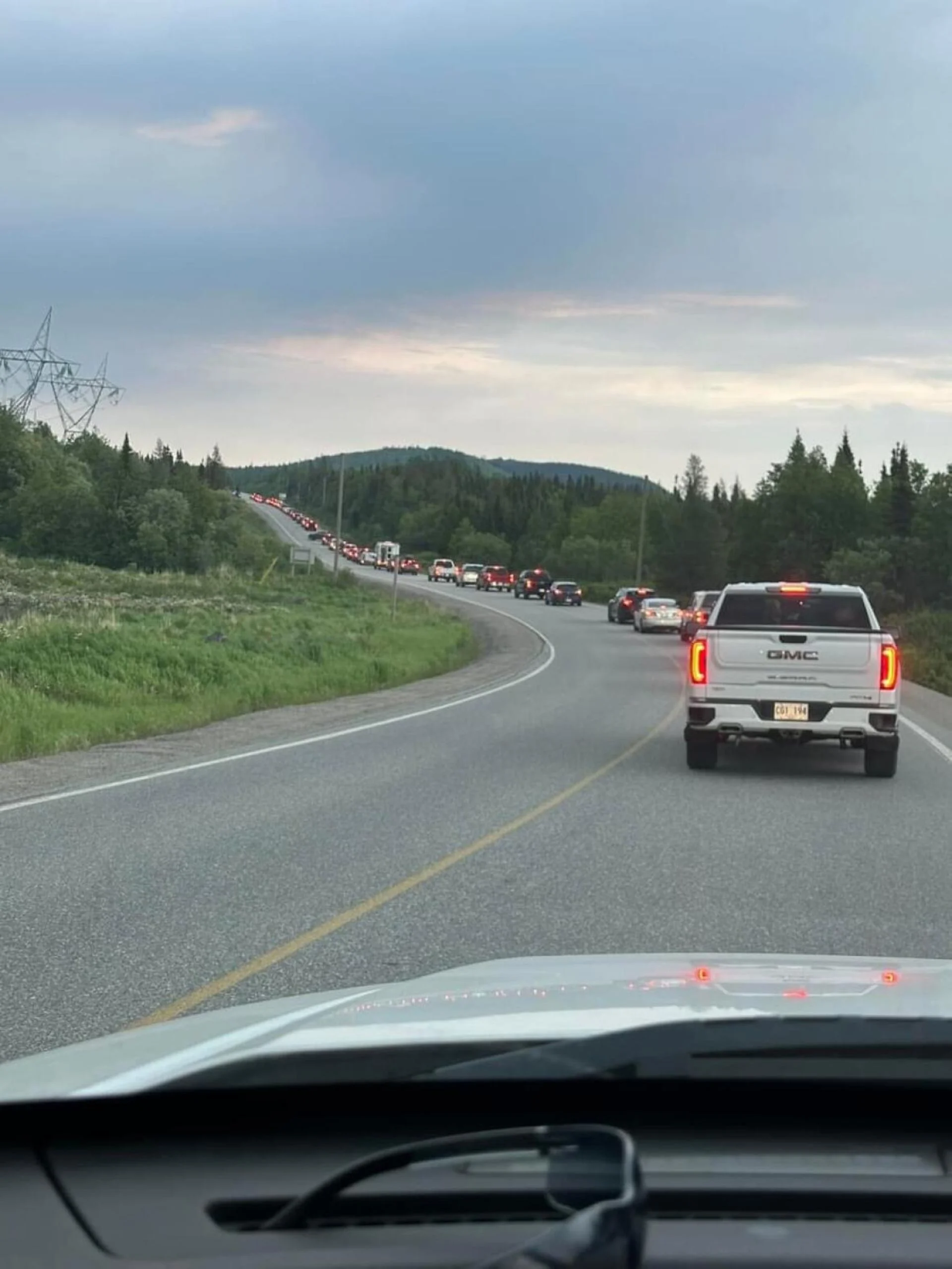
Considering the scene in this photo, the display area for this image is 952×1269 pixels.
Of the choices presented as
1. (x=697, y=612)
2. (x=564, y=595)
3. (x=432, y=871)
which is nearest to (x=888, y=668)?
(x=432, y=871)

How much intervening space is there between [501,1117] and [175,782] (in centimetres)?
1254

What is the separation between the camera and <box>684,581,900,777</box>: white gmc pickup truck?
15.9m

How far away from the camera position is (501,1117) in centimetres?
291

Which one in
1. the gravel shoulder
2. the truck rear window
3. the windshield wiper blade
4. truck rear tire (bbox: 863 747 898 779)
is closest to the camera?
the windshield wiper blade

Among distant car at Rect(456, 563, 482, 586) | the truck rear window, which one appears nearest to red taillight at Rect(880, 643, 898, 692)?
the truck rear window

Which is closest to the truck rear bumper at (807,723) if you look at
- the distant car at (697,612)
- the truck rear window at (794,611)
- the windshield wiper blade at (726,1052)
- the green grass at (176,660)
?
the truck rear window at (794,611)

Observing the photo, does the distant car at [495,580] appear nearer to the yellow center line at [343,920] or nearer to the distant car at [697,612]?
the distant car at [697,612]

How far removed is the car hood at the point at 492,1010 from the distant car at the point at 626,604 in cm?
5610

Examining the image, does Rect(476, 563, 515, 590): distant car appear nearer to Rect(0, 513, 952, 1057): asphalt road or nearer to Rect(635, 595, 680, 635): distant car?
Rect(635, 595, 680, 635): distant car

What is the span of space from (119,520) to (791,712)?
92.8 m

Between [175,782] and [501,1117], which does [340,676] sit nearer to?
[175,782]

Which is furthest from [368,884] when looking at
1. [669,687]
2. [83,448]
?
[83,448]

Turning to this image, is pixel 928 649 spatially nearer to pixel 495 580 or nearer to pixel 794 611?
pixel 794 611

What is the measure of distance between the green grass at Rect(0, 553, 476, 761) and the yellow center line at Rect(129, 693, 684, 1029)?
7484mm
